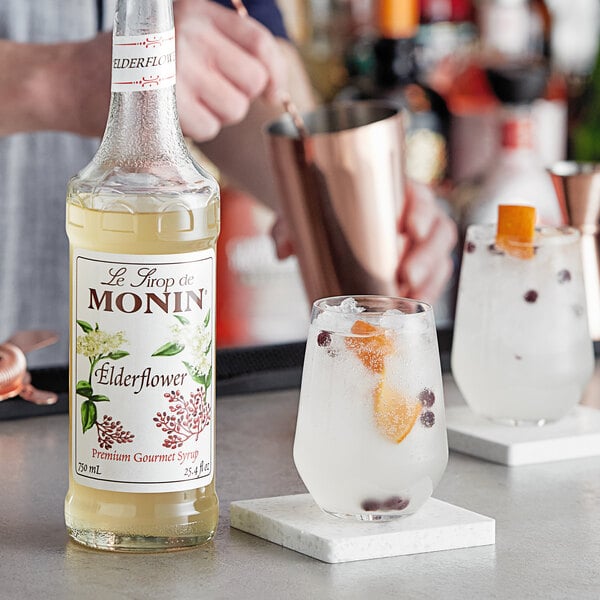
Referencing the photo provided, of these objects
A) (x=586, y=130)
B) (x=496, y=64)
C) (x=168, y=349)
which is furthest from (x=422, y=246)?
(x=586, y=130)

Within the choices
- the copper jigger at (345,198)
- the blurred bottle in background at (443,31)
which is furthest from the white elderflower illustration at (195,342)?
the blurred bottle in background at (443,31)

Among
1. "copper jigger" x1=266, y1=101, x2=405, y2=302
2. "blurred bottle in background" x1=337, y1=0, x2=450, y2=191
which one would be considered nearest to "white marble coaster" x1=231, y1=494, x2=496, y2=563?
"copper jigger" x1=266, y1=101, x2=405, y2=302

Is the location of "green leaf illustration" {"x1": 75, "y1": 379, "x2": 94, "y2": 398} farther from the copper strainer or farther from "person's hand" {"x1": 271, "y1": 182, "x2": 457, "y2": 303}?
"person's hand" {"x1": 271, "y1": 182, "x2": 457, "y2": 303}

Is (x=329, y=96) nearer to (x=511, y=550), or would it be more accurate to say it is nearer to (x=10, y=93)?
(x=10, y=93)

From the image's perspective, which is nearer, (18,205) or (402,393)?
(402,393)

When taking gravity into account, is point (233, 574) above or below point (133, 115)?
below

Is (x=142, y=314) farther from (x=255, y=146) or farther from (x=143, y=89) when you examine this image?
(x=255, y=146)

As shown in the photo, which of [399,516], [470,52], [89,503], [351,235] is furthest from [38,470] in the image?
[470,52]
